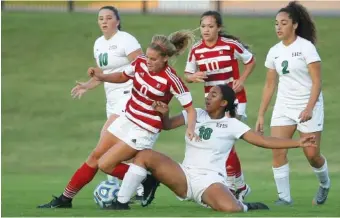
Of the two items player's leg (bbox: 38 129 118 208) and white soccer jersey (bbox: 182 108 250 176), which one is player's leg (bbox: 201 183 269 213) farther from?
player's leg (bbox: 38 129 118 208)

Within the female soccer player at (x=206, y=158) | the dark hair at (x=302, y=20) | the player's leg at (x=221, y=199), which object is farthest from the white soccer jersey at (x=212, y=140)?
the dark hair at (x=302, y=20)

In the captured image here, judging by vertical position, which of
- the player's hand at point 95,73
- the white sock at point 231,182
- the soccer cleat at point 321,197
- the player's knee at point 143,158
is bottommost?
the soccer cleat at point 321,197

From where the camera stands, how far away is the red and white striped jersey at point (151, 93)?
39.0ft

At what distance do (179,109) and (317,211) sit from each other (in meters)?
12.4

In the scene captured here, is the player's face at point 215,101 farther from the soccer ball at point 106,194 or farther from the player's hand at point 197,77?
the soccer ball at point 106,194

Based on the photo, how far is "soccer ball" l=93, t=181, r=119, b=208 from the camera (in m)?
12.4

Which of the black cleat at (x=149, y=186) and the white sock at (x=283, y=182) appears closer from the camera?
the black cleat at (x=149, y=186)

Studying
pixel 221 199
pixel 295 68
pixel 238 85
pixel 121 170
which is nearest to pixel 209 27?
pixel 238 85

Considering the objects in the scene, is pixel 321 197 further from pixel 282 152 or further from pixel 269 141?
pixel 269 141

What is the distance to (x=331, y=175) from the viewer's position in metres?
18.9

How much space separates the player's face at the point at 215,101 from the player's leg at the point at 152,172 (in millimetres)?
652

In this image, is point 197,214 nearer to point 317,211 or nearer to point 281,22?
point 317,211

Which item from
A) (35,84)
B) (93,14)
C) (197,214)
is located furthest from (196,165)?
(93,14)

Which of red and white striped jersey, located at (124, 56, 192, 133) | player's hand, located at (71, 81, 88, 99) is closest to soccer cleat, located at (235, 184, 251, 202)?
red and white striped jersey, located at (124, 56, 192, 133)
